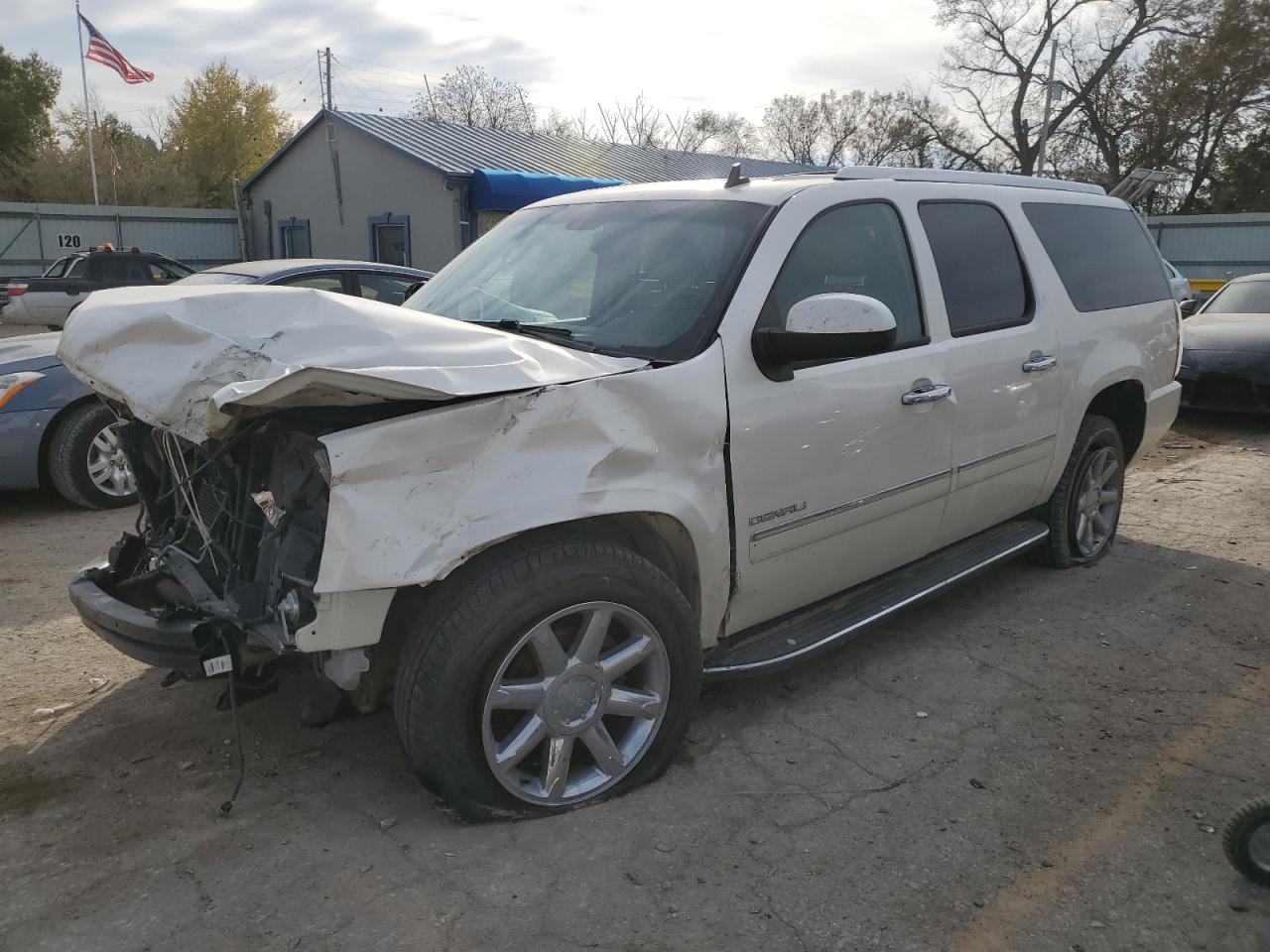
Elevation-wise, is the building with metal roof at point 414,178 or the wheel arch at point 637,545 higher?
the building with metal roof at point 414,178

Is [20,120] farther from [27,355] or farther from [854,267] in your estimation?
[854,267]

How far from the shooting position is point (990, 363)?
3857mm

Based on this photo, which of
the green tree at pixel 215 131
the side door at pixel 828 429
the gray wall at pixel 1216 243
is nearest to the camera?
the side door at pixel 828 429

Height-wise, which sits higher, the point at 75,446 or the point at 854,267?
the point at 854,267

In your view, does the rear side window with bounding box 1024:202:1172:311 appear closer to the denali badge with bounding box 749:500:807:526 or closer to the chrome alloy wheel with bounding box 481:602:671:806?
the denali badge with bounding box 749:500:807:526

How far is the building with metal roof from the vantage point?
1856 centimetres

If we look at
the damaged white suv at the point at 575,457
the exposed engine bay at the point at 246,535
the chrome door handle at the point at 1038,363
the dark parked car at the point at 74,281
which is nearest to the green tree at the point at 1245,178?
the dark parked car at the point at 74,281

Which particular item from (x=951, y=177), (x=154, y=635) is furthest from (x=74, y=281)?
(x=951, y=177)

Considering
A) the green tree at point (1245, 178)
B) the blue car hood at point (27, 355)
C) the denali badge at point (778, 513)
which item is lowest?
the denali badge at point (778, 513)

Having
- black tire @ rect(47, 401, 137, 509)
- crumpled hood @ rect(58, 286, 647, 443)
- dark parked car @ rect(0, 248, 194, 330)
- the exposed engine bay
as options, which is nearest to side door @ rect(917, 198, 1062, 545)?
crumpled hood @ rect(58, 286, 647, 443)

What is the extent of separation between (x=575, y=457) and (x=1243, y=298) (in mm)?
10506

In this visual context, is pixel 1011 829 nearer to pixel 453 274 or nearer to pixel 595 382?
pixel 595 382

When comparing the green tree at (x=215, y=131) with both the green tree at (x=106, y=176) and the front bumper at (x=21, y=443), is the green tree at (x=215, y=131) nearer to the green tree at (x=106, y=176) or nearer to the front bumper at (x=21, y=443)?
the green tree at (x=106, y=176)

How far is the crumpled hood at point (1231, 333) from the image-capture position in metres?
8.95
